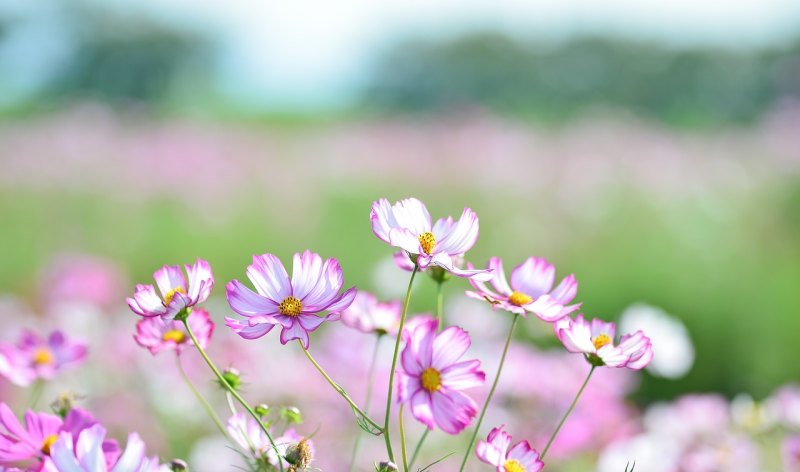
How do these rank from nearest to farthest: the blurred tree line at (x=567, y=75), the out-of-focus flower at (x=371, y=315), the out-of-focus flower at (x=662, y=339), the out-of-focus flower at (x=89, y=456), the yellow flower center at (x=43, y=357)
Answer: the out-of-focus flower at (x=89, y=456) → the out-of-focus flower at (x=371, y=315) → the yellow flower center at (x=43, y=357) → the out-of-focus flower at (x=662, y=339) → the blurred tree line at (x=567, y=75)

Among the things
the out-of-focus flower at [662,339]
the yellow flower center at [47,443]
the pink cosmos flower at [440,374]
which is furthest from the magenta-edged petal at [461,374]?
the out-of-focus flower at [662,339]

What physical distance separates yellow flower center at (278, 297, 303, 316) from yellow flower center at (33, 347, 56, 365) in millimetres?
405

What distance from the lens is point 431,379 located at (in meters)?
0.70

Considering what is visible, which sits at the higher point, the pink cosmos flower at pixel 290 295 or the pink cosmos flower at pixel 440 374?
the pink cosmos flower at pixel 290 295

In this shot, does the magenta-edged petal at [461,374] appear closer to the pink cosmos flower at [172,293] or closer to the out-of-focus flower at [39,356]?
the pink cosmos flower at [172,293]

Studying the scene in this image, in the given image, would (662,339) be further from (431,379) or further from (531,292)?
(431,379)

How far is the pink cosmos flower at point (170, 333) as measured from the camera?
31.5 inches

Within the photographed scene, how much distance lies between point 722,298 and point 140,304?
324 cm

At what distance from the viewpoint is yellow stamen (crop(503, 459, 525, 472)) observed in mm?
713

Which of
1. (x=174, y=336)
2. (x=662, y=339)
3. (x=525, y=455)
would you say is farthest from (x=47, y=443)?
(x=662, y=339)

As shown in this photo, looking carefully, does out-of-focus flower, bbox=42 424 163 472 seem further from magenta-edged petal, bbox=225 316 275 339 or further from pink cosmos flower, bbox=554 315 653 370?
pink cosmos flower, bbox=554 315 653 370

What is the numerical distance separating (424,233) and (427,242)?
0.02 m

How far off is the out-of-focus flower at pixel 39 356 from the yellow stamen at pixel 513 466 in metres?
0.50

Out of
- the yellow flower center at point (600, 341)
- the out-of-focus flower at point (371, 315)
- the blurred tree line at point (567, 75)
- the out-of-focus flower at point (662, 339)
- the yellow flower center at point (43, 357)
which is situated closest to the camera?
the yellow flower center at point (600, 341)
